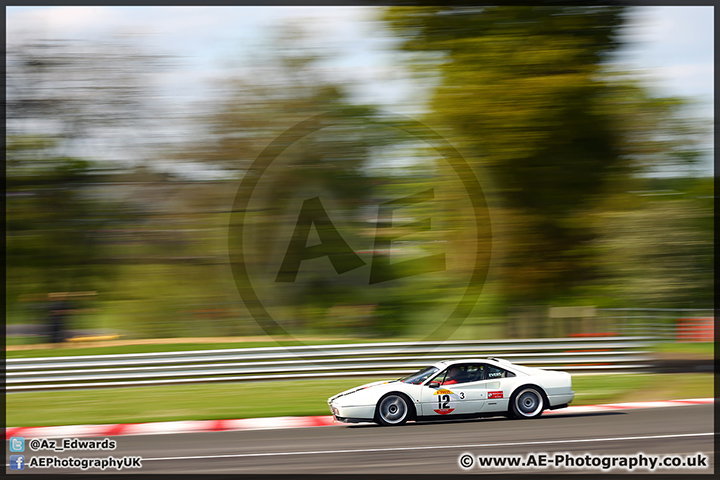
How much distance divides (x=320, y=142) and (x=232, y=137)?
1.96 m

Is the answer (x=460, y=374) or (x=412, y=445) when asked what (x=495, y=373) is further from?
(x=412, y=445)

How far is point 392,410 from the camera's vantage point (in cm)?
784

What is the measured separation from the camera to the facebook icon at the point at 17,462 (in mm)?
6355

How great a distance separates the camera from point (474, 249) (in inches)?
499

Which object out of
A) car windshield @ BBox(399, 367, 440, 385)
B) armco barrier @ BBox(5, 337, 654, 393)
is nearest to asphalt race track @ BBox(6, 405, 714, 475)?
car windshield @ BBox(399, 367, 440, 385)

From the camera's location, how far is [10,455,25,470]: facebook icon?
636 cm

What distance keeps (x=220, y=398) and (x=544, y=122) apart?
27.5ft

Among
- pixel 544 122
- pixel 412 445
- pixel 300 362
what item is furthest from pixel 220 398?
pixel 544 122

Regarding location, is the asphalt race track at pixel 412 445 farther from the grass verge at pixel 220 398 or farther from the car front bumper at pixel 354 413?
the grass verge at pixel 220 398

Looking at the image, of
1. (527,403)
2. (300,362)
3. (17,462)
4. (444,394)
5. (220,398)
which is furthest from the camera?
(300,362)

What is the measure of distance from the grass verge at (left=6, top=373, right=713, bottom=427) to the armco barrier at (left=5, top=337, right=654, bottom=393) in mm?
186

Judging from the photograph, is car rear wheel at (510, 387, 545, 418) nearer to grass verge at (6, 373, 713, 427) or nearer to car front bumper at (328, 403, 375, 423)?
car front bumper at (328, 403, 375, 423)

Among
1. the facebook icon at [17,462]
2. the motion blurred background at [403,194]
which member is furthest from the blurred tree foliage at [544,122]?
the facebook icon at [17,462]

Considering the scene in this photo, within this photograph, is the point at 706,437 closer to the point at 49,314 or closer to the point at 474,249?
the point at 474,249
